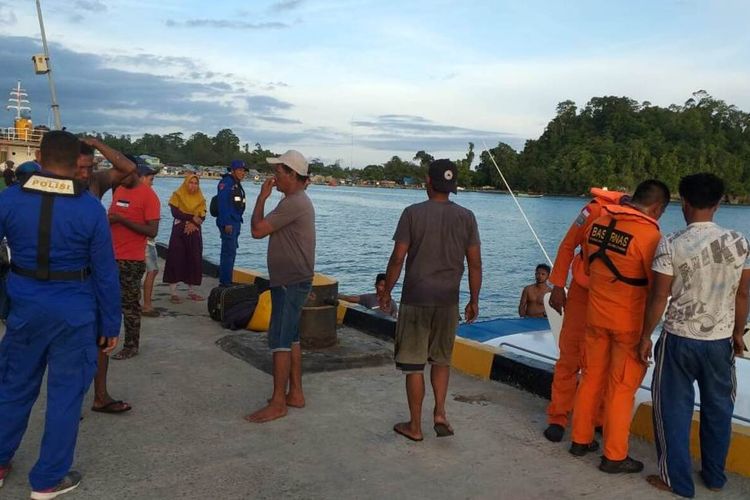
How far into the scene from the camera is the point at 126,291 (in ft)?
18.6

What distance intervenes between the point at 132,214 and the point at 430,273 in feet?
9.41

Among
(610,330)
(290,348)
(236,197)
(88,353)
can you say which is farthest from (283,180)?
(236,197)

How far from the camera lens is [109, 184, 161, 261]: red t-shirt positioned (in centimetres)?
570

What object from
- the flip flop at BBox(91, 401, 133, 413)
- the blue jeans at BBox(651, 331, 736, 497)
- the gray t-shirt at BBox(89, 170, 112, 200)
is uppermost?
the gray t-shirt at BBox(89, 170, 112, 200)

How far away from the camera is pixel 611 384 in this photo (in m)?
4.14

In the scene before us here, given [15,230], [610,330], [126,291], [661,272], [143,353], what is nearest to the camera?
[15,230]

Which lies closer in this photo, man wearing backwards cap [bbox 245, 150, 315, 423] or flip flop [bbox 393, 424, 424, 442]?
flip flop [bbox 393, 424, 424, 442]

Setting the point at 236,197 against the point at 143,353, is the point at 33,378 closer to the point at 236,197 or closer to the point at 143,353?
the point at 143,353

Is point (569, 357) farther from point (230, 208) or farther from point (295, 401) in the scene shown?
point (230, 208)

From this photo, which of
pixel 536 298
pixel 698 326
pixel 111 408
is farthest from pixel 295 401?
pixel 536 298

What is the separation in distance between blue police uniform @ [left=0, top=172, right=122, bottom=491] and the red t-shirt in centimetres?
229

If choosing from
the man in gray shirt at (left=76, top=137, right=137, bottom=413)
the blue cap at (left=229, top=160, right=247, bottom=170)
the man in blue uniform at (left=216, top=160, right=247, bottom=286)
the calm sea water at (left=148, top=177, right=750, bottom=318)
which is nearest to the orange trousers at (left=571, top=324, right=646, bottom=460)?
the man in gray shirt at (left=76, top=137, right=137, bottom=413)

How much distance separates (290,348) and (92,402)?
146 cm

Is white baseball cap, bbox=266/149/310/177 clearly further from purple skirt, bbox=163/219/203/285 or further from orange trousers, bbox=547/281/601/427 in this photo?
purple skirt, bbox=163/219/203/285
